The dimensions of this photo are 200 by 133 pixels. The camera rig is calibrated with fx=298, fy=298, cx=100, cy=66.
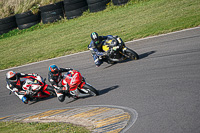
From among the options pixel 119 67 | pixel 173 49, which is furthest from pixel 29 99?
pixel 173 49

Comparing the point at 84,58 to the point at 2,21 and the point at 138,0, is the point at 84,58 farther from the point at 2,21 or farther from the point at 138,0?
the point at 2,21

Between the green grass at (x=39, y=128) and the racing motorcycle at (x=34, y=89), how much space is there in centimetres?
174

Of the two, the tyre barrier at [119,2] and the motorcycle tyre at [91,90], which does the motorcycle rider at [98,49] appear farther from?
the tyre barrier at [119,2]

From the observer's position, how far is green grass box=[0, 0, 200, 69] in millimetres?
16859

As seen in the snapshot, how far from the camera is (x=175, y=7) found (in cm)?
1961

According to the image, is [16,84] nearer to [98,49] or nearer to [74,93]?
[74,93]

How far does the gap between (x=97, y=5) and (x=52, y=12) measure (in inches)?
161

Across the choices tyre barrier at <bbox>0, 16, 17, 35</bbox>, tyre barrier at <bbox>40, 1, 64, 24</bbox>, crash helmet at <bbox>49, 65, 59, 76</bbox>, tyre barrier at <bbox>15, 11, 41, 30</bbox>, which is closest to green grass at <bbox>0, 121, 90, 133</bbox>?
crash helmet at <bbox>49, 65, 59, 76</bbox>

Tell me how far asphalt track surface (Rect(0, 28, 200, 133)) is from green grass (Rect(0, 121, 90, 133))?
4.56ft

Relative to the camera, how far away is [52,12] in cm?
2489

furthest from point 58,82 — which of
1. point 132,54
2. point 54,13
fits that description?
point 54,13

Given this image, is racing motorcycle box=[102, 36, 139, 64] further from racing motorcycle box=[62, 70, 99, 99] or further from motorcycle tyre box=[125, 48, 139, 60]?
racing motorcycle box=[62, 70, 99, 99]

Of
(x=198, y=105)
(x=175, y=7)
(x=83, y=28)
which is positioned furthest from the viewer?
(x=83, y=28)

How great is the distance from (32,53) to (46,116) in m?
11.4
